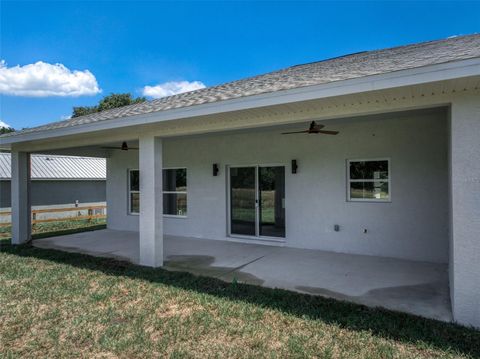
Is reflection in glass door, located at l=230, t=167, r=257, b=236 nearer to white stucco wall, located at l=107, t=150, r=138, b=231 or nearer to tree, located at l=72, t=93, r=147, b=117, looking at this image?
white stucco wall, located at l=107, t=150, r=138, b=231

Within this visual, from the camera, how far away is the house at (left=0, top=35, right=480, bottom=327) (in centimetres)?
392

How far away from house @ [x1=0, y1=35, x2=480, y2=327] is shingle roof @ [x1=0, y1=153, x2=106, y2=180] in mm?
8604

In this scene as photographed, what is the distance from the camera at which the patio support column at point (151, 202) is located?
273 inches

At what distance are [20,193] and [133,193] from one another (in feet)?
11.3

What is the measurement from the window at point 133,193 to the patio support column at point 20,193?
3.14m

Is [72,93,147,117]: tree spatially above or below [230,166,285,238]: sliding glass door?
above

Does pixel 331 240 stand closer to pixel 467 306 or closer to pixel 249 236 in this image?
pixel 249 236

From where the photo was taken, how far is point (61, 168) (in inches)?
801

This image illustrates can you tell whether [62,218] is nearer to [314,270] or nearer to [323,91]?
[314,270]

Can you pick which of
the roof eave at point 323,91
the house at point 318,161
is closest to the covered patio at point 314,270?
the house at point 318,161

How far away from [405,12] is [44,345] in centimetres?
1371

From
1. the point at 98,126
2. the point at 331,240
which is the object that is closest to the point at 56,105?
the point at 98,126

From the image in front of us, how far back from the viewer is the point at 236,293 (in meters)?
5.16

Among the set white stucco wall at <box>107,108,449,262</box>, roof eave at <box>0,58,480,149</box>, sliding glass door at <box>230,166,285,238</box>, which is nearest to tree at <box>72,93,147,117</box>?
white stucco wall at <box>107,108,449,262</box>
